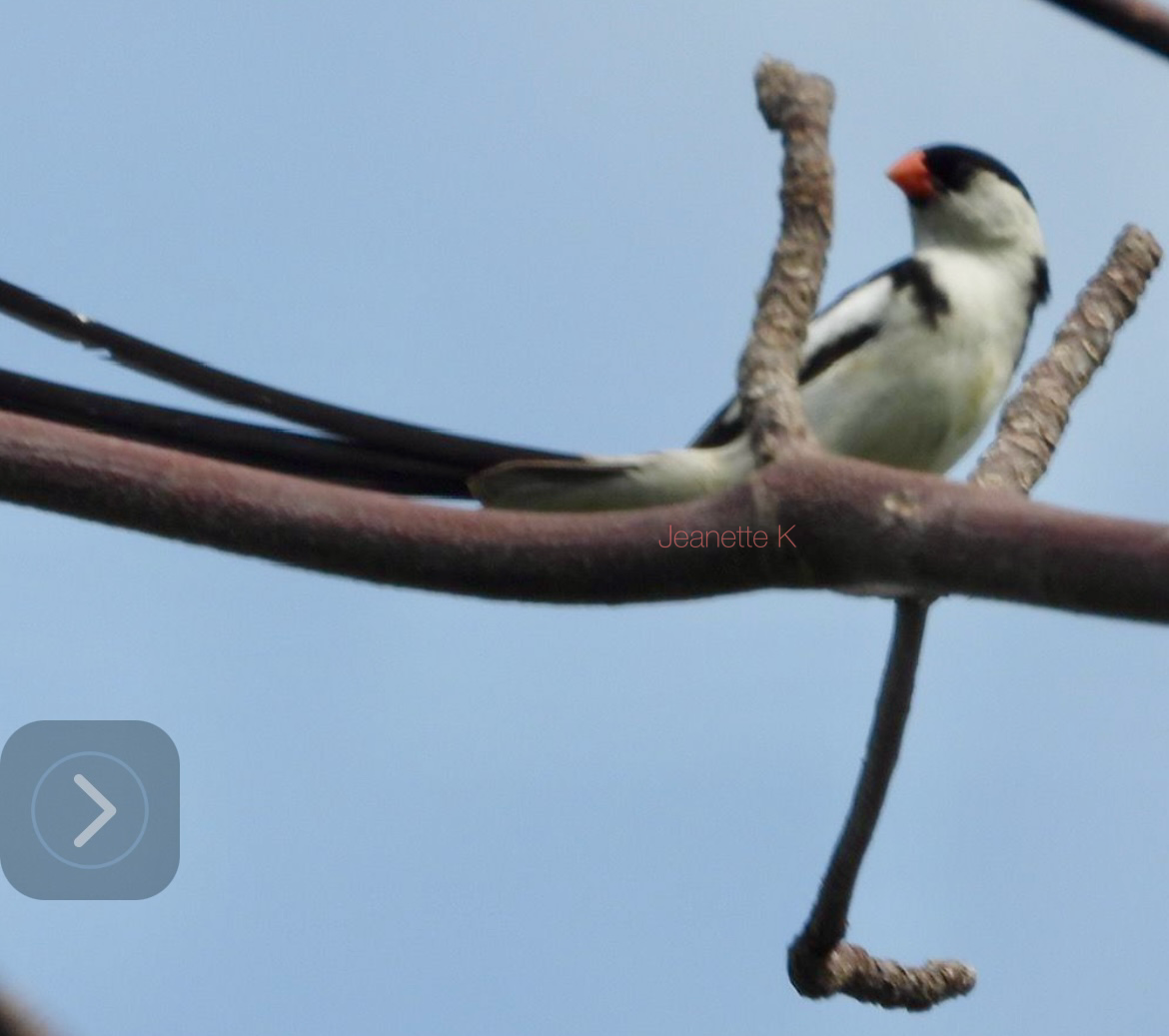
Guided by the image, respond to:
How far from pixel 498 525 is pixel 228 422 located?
1.56ft

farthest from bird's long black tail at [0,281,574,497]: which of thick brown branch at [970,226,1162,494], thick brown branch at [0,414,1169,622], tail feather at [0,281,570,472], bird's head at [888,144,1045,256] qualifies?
bird's head at [888,144,1045,256]

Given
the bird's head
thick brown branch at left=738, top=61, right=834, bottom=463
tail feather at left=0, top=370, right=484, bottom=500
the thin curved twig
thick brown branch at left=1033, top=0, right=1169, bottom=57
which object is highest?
the bird's head

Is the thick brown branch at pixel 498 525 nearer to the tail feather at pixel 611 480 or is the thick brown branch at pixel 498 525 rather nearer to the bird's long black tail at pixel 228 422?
the bird's long black tail at pixel 228 422

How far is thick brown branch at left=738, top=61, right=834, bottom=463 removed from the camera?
1443 mm

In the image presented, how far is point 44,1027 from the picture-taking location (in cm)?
54

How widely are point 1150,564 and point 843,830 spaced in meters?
0.92

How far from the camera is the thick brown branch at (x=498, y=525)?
113cm

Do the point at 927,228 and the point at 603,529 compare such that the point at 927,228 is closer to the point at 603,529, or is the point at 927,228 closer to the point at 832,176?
the point at 832,176

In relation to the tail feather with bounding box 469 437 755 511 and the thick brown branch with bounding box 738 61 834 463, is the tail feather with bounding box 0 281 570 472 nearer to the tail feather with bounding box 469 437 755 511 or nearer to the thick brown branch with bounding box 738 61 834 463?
the tail feather with bounding box 469 437 755 511

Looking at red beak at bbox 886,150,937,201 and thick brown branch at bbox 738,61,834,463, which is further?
red beak at bbox 886,150,937,201

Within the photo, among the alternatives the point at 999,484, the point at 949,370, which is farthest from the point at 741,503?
the point at 949,370

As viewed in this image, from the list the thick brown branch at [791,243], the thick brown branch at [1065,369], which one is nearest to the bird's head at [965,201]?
the thick brown branch at [1065,369]

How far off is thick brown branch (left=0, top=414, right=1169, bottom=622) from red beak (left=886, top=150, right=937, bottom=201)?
160cm

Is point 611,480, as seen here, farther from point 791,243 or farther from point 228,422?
point 228,422
